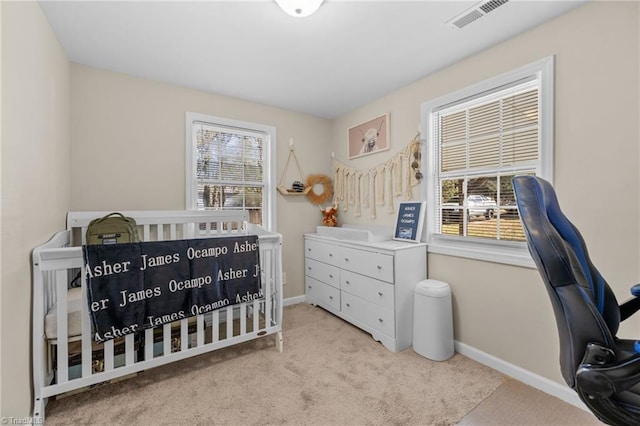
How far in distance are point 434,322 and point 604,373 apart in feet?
4.05

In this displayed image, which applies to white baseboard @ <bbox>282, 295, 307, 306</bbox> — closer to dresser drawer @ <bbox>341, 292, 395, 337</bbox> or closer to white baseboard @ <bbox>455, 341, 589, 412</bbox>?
dresser drawer @ <bbox>341, 292, 395, 337</bbox>

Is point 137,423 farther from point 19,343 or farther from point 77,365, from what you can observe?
point 19,343

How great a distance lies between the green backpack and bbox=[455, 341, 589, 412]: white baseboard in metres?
2.76

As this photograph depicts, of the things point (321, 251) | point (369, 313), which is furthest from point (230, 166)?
point (369, 313)

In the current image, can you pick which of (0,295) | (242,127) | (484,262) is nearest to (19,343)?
(0,295)

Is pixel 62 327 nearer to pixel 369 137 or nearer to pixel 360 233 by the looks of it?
pixel 360 233

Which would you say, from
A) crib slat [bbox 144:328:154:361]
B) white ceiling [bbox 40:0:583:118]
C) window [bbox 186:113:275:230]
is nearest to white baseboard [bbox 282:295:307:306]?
window [bbox 186:113:275:230]

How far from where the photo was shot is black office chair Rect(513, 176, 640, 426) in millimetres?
921

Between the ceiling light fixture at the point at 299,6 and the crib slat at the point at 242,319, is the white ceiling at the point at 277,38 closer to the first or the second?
the ceiling light fixture at the point at 299,6

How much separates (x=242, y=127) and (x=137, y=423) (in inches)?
101

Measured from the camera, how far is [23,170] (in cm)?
138

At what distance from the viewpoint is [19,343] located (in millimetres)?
1322

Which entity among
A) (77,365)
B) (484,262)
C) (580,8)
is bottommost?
(77,365)

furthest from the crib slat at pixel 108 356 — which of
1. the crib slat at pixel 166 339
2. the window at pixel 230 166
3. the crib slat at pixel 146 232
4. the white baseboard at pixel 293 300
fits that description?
the white baseboard at pixel 293 300
